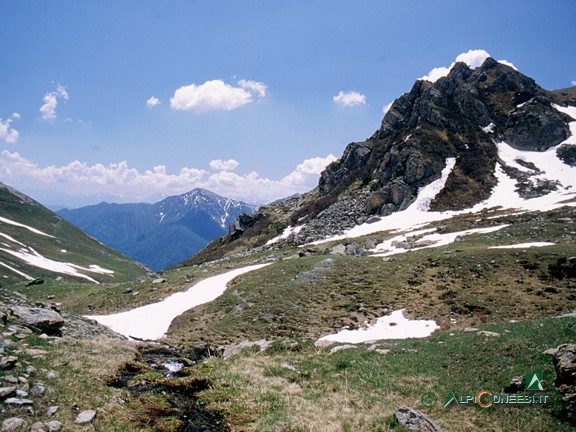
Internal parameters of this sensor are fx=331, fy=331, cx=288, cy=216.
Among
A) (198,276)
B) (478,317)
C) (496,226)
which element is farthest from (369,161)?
(478,317)

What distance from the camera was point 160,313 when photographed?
115 feet

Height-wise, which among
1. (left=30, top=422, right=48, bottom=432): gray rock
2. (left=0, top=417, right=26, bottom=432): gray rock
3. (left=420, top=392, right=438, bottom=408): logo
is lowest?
(left=420, top=392, right=438, bottom=408): logo

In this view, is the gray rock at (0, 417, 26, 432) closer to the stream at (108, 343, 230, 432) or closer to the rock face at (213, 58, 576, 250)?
the stream at (108, 343, 230, 432)

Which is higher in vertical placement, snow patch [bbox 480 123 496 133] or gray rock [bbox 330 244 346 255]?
snow patch [bbox 480 123 496 133]

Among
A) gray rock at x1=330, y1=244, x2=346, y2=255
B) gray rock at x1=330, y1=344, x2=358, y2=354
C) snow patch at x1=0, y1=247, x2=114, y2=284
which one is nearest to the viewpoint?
gray rock at x1=330, y1=344, x2=358, y2=354

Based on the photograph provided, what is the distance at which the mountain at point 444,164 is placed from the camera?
83.1 m

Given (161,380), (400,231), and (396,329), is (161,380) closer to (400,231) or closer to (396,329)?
(396,329)

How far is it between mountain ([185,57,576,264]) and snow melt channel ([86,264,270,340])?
39.0 meters

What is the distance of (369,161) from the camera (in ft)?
366

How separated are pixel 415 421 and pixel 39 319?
20488mm

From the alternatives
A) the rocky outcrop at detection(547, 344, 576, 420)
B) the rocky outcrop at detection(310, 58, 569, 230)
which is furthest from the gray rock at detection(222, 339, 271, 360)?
the rocky outcrop at detection(310, 58, 569, 230)

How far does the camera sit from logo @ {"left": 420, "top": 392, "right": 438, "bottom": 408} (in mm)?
11898

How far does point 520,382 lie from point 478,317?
16019mm

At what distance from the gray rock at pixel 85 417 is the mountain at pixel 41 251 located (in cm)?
8011
